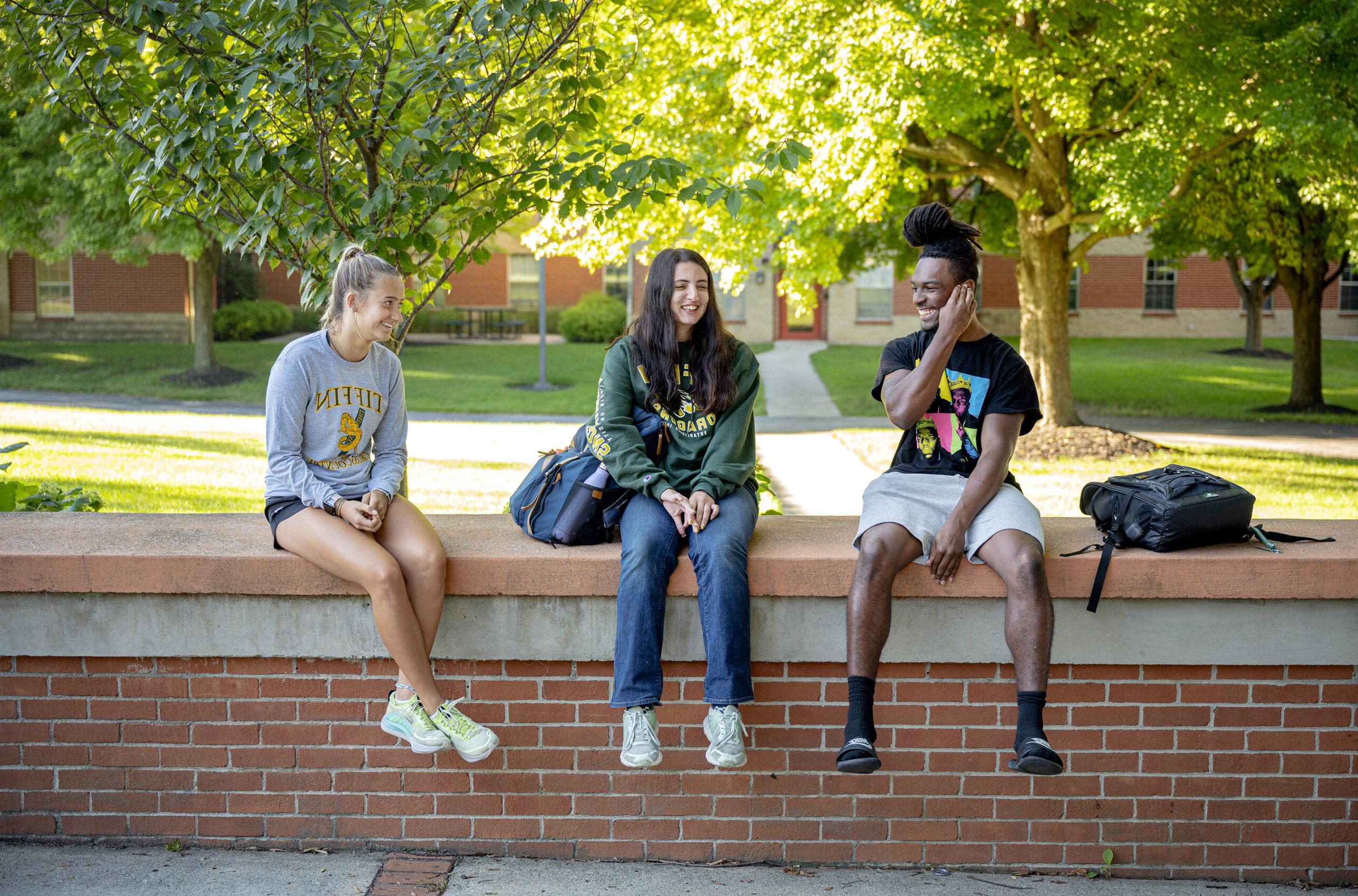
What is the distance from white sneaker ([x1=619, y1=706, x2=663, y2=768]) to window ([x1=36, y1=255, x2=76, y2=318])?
35288 millimetres

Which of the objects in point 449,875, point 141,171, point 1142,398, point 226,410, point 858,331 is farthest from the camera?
point 858,331

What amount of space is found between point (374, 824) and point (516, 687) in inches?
25.4

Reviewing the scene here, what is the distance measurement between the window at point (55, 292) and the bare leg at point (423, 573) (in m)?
34.8

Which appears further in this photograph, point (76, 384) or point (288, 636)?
point (76, 384)

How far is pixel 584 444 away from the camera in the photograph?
382 centimetres

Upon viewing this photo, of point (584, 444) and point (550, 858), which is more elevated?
point (584, 444)

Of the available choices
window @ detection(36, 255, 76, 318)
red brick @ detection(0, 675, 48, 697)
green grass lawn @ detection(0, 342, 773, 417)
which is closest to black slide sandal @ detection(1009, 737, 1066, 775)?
red brick @ detection(0, 675, 48, 697)

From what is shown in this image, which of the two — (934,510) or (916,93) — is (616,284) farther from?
(934,510)

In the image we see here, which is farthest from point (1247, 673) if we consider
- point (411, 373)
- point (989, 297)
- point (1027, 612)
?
point (989, 297)

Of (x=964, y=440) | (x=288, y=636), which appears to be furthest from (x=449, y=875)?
(x=964, y=440)

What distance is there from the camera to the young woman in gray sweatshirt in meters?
3.35

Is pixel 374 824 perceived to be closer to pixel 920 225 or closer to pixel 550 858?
pixel 550 858

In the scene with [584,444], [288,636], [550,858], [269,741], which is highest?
[584,444]

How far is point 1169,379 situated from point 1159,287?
1820cm
